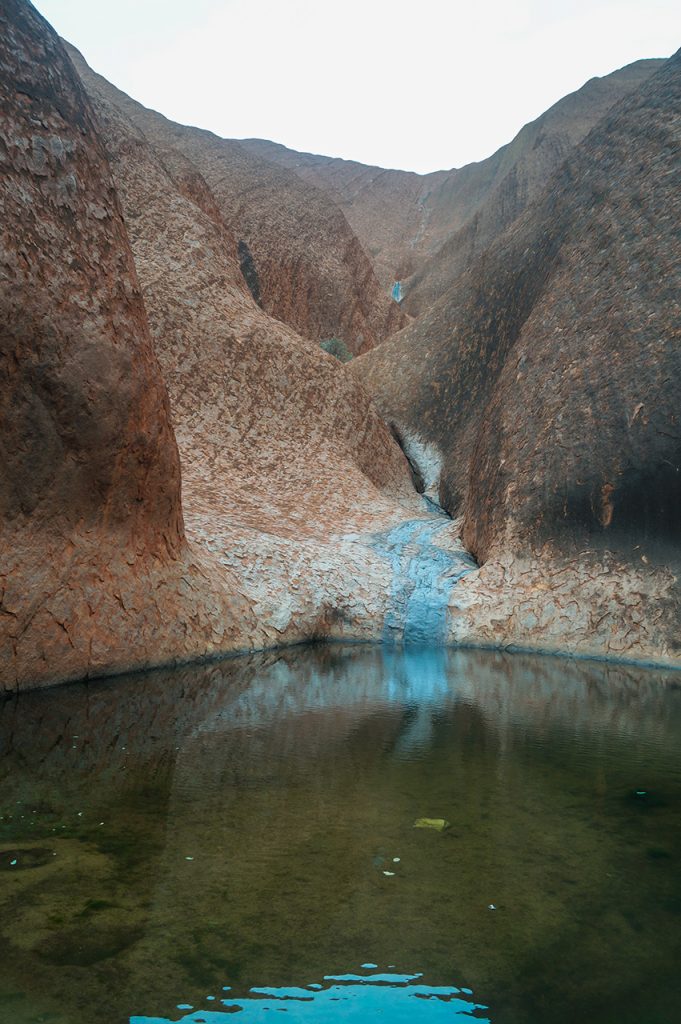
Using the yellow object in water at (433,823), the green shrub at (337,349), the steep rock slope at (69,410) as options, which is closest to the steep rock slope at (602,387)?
the steep rock slope at (69,410)

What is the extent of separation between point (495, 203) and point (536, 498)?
22178mm

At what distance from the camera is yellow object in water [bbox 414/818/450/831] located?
362 cm

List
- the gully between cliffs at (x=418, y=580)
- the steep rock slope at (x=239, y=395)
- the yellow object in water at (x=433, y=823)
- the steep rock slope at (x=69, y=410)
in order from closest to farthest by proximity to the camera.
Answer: the yellow object in water at (x=433, y=823) → the steep rock slope at (x=69, y=410) → the gully between cliffs at (x=418, y=580) → the steep rock slope at (x=239, y=395)

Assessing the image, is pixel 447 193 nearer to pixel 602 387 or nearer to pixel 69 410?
pixel 602 387

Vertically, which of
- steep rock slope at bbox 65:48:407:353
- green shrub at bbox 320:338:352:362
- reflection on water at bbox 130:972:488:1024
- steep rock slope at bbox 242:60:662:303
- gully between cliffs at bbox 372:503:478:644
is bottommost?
reflection on water at bbox 130:972:488:1024

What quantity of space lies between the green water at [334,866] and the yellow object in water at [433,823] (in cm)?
5

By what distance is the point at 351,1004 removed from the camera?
2307 millimetres

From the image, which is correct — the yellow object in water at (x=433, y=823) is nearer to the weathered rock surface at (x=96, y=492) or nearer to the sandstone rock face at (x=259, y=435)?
the weathered rock surface at (x=96, y=492)

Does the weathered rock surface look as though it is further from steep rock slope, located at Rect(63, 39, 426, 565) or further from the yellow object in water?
the yellow object in water

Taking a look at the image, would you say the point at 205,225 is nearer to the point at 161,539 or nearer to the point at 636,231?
the point at 636,231

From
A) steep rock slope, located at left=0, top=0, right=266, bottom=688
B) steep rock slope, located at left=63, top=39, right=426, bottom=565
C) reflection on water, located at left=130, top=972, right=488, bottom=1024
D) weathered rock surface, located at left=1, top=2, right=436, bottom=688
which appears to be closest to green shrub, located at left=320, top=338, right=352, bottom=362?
steep rock slope, located at left=63, top=39, right=426, bottom=565

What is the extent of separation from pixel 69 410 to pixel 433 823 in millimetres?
4401

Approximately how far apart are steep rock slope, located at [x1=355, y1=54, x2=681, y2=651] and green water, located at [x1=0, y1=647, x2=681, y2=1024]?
3593 millimetres

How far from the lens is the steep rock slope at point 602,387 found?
9141mm
